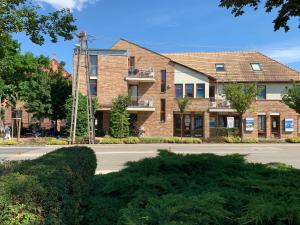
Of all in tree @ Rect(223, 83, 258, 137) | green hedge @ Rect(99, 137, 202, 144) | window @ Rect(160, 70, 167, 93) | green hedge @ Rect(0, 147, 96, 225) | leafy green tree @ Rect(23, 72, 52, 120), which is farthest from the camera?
window @ Rect(160, 70, 167, 93)

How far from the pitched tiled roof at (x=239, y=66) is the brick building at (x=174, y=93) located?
0.10m

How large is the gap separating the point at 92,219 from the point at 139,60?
3285cm

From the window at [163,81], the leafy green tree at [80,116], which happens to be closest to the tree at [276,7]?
the leafy green tree at [80,116]

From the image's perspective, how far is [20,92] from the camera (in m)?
35.4

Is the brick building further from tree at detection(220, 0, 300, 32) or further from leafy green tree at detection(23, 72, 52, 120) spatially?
tree at detection(220, 0, 300, 32)

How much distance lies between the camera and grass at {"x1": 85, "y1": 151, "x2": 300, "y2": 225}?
343cm

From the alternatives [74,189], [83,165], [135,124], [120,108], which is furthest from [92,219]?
[135,124]

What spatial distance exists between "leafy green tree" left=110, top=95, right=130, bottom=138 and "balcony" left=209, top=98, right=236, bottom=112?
336 inches

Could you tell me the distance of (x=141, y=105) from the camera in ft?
115

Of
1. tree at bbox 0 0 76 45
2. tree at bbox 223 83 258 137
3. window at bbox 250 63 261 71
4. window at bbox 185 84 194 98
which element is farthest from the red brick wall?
tree at bbox 0 0 76 45

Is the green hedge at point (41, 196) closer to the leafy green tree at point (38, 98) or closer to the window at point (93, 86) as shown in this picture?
the leafy green tree at point (38, 98)

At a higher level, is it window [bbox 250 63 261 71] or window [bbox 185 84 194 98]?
window [bbox 250 63 261 71]

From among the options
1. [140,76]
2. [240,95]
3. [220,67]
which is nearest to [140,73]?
[140,76]

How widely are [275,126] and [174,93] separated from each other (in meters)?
10.4
